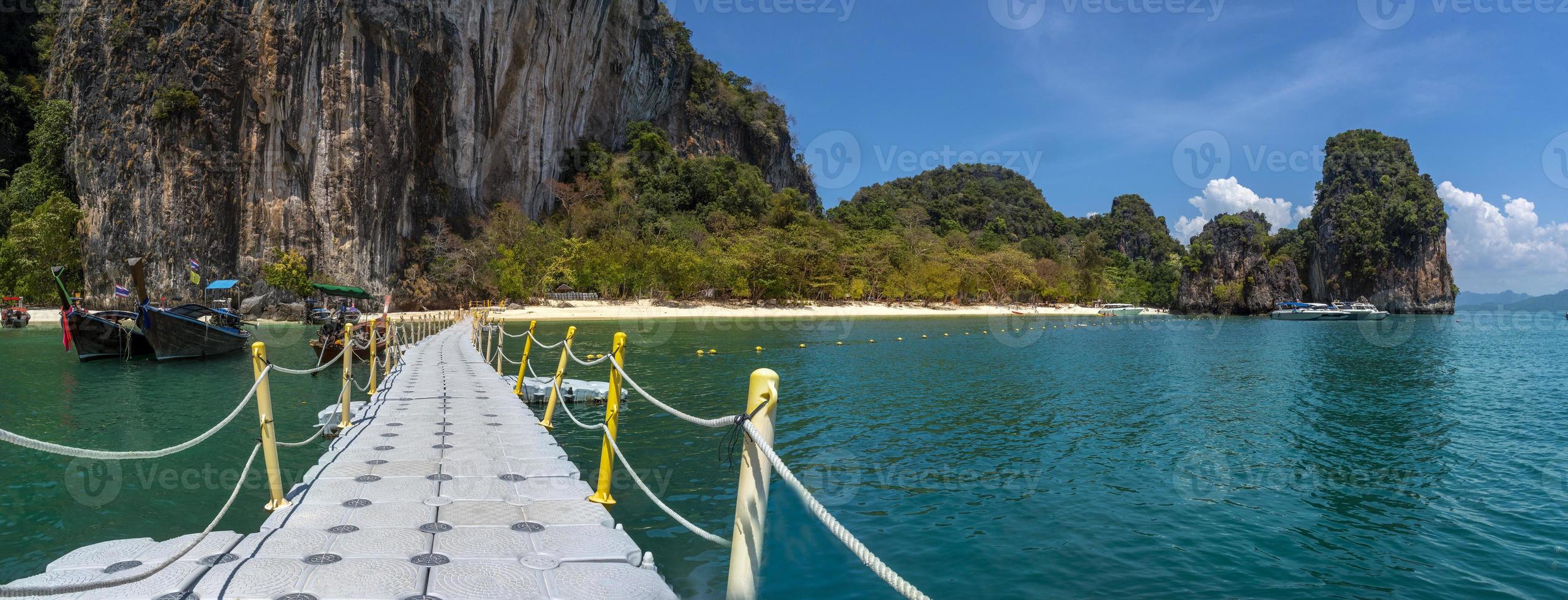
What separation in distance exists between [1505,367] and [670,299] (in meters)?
46.1

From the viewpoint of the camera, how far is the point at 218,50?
42750 mm

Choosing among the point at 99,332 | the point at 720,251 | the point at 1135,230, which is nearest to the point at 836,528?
the point at 99,332

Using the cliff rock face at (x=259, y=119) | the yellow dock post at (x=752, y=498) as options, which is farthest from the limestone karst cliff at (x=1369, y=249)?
the yellow dock post at (x=752, y=498)

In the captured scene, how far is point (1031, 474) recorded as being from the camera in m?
9.77

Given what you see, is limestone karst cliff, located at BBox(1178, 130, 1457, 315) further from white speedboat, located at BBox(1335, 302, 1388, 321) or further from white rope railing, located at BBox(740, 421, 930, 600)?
white rope railing, located at BBox(740, 421, 930, 600)

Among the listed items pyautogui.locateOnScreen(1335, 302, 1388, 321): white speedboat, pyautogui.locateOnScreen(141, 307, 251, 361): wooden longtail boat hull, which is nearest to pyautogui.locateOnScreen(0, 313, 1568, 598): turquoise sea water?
pyautogui.locateOnScreen(141, 307, 251, 361): wooden longtail boat hull

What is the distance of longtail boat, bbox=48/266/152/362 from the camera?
842 inches

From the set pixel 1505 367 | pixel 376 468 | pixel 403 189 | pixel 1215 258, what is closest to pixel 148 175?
pixel 403 189

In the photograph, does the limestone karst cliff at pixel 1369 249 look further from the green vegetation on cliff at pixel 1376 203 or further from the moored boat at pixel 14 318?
the moored boat at pixel 14 318

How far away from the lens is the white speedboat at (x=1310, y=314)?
7619cm

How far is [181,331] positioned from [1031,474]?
2449 centimetres

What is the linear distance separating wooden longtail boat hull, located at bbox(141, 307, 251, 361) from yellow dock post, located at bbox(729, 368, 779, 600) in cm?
2512

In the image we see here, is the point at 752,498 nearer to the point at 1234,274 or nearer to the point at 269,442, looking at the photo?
the point at 269,442

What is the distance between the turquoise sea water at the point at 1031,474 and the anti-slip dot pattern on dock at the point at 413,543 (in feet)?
4.25
